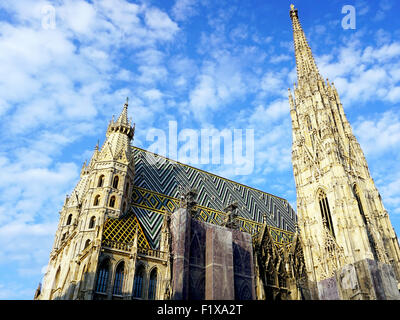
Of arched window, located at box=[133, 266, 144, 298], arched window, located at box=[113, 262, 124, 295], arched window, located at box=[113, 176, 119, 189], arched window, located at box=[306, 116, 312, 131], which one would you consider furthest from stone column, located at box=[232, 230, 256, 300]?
arched window, located at box=[306, 116, 312, 131]

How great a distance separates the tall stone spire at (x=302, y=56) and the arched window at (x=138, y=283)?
3508 centimetres

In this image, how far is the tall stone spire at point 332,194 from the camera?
103ft

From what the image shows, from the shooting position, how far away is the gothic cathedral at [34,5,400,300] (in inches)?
918

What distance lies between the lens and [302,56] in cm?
5016

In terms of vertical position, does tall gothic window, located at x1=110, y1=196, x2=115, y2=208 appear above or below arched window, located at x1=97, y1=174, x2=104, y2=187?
below

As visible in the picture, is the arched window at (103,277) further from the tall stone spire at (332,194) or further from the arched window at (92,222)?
the tall stone spire at (332,194)

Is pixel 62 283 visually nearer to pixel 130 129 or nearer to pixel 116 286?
pixel 116 286

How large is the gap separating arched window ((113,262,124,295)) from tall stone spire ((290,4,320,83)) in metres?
35.9

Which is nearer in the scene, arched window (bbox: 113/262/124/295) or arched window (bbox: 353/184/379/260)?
arched window (bbox: 113/262/124/295)

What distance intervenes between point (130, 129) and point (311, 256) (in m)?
21.4

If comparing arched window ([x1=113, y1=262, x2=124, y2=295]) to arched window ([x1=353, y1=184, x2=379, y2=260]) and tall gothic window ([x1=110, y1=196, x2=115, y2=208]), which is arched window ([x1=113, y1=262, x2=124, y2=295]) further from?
arched window ([x1=353, y1=184, x2=379, y2=260])
